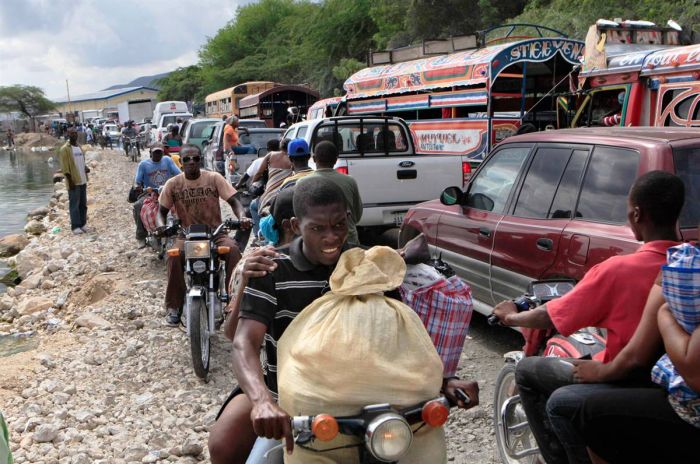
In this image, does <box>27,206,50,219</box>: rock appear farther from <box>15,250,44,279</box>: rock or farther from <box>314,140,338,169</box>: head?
<box>314,140,338,169</box>: head

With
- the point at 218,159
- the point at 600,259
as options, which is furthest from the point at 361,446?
the point at 218,159

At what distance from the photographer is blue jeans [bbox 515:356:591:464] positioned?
273cm

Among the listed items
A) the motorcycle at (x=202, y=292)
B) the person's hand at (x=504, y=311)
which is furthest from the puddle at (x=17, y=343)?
the person's hand at (x=504, y=311)

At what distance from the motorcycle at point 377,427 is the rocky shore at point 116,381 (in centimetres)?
225

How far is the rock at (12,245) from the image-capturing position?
15.9m

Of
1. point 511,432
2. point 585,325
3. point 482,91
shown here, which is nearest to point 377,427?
point 585,325

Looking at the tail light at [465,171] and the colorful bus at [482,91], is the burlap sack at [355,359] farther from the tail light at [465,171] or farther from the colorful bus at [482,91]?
the colorful bus at [482,91]

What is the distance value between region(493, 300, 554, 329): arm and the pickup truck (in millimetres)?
5027

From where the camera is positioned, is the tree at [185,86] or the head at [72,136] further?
the tree at [185,86]

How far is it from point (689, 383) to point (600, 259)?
2075mm

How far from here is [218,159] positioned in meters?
15.8

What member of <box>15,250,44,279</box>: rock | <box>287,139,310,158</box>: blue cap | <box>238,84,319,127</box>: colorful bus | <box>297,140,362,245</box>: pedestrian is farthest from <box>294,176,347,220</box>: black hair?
<box>238,84,319,127</box>: colorful bus

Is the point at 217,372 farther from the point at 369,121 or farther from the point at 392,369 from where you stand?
the point at 369,121

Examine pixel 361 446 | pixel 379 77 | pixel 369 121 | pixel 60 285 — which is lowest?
pixel 60 285
